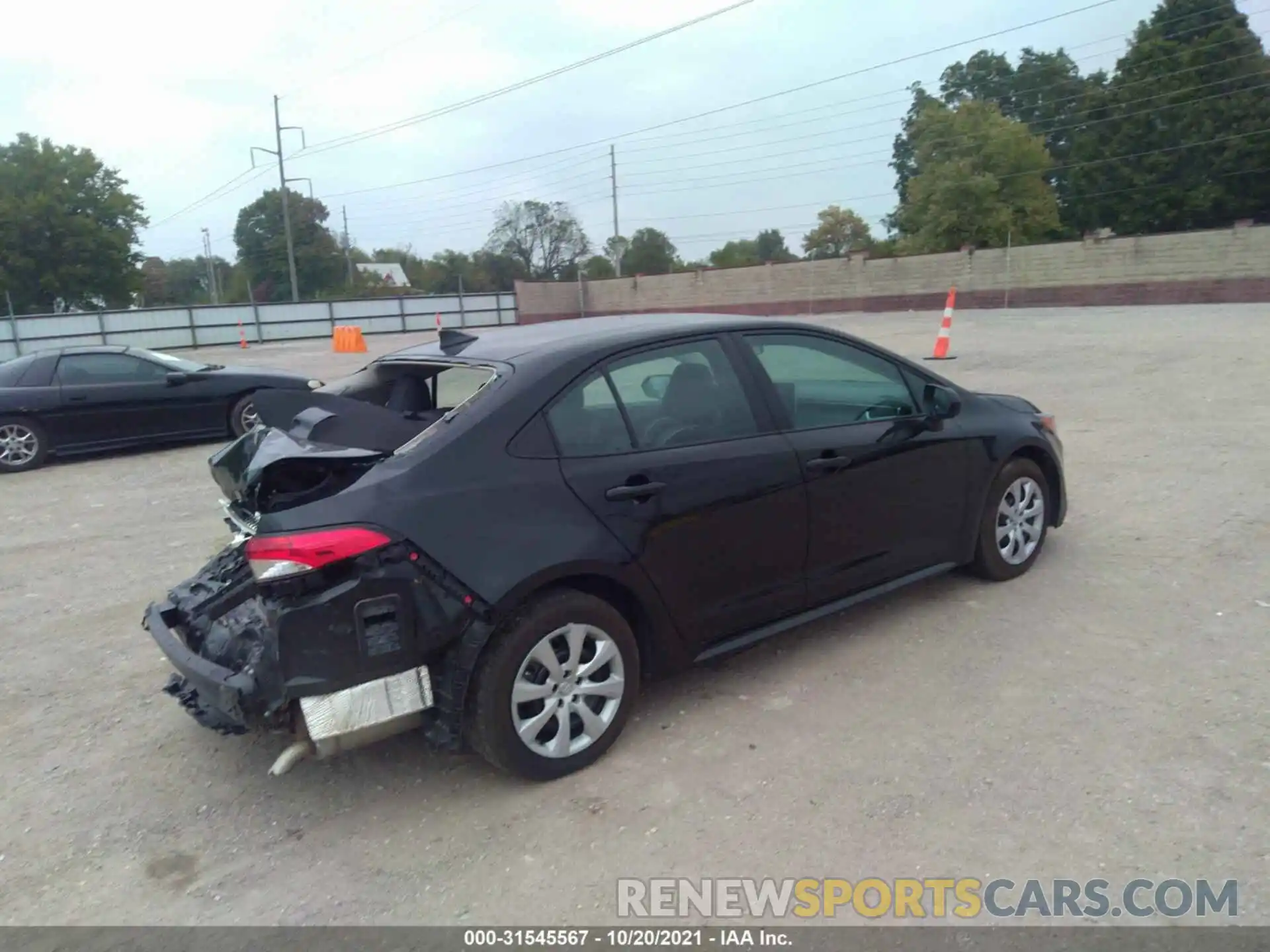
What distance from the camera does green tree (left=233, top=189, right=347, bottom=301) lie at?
7831 cm

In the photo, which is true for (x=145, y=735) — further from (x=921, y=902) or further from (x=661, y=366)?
(x=921, y=902)

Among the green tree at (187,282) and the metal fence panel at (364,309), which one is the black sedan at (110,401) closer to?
the metal fence panel at (364,309)

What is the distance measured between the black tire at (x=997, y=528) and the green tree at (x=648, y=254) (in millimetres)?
64585

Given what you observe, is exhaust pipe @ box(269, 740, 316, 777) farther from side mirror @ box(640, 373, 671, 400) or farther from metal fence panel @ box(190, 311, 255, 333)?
metal fence panel @ box(190, 311, 255, 333)

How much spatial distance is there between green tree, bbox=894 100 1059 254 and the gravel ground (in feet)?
162

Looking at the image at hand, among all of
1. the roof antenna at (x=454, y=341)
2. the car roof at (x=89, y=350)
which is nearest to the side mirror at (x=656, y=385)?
the roof antenna at (x=454, y=341)

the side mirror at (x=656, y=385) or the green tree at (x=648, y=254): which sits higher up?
the green tree at (x=648, y=254)

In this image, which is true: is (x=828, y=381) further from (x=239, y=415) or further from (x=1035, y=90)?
(x=1035, y=90)

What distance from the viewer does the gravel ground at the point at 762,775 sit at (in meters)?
2.95

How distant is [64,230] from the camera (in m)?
54.1

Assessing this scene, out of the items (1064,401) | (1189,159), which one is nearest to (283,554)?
(1064,401)

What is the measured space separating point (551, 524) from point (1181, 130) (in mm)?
54949

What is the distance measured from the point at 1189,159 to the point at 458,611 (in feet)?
181

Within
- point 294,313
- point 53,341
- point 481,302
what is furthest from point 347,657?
point 481,302
